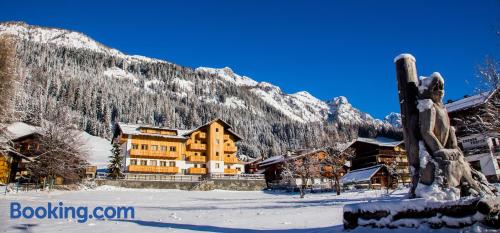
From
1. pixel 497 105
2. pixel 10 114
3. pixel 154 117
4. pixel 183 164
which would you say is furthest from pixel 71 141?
pixel 154 117

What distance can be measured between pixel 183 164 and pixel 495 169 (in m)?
48.1

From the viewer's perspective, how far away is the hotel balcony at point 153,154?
6006 cm

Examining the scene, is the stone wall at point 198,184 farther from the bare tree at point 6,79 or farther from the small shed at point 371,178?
the bare tree at point 6,79

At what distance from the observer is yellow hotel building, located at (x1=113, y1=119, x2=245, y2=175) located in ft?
200

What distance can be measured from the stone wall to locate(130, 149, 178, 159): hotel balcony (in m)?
9.59

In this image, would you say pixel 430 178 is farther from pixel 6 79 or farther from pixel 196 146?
pixel 196 146

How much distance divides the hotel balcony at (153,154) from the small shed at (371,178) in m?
30.2

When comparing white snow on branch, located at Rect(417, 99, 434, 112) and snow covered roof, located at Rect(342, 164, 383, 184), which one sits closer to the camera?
white snow on branch, located at Rect(417, 99, 434, 112)

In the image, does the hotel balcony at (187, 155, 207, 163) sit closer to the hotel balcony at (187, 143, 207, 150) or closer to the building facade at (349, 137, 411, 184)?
the hotel balcony at (187, 143, 207, 150)

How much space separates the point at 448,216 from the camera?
7094 millimetres

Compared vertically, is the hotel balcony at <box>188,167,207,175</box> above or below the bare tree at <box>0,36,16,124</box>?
below

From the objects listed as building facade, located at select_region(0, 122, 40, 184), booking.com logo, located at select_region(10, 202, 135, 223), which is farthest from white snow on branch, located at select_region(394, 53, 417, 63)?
building facade, located at select_region(0, 122, 40, 184)

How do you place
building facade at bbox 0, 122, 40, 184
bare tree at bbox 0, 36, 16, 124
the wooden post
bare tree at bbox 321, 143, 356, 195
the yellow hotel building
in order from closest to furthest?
1. the wooden post
2. bare tree at bbox 0, 36, 16, 124
3. building facade at bbox 0, 122, 40, 184
4. bare tree at bbox 321, 143, 356, 195
5. the yellow hotel building

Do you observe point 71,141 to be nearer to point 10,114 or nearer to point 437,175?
point 10,114
